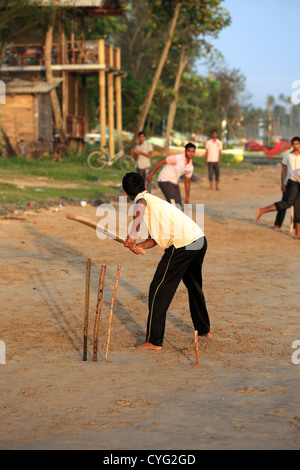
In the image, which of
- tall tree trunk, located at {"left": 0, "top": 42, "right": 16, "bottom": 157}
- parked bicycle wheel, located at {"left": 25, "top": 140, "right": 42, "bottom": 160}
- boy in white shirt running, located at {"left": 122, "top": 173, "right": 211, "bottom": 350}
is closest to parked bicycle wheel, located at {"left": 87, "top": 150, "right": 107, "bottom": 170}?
parked bicycle wheel, located at {"left": 25, "top": 140, "right": 42, "bottom": 160}

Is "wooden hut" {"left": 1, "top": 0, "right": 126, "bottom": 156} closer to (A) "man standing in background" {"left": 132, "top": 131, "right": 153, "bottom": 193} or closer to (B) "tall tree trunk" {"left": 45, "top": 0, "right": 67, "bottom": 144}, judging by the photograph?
(B) "tall tree trunk" {"left": 45, "top": 0, "right": 67, "bottom": 144}

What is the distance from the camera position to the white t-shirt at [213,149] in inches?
753

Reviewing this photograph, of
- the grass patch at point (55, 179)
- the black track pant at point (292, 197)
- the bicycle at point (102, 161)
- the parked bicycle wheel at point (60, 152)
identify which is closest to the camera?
the black track pant at point (292, 197)

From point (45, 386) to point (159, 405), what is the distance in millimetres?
818

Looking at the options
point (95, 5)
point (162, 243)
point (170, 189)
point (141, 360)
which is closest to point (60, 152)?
point (95, 5)

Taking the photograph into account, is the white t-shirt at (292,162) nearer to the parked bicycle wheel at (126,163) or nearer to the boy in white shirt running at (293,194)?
the boy in white shirt running at (293,194)

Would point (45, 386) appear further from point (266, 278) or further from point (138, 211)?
point (266, 278)

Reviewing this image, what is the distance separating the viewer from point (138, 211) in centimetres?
524

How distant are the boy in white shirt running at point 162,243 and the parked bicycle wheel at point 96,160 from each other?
18632 millimetres

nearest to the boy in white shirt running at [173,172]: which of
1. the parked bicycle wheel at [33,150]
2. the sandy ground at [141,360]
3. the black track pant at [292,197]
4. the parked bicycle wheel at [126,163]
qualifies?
the sandy ground at [141,360]

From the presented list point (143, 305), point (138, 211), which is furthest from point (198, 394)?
point (143, 305)

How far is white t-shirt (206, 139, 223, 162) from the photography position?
753 inches

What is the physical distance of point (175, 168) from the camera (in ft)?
36.0

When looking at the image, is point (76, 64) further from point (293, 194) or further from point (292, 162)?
point (293, 194)
